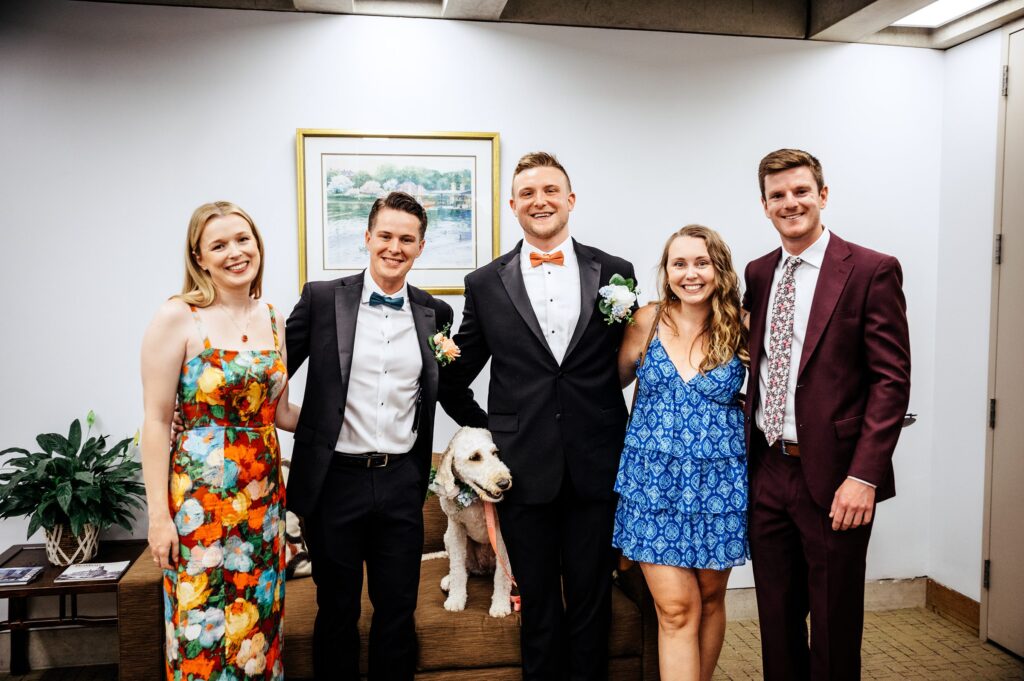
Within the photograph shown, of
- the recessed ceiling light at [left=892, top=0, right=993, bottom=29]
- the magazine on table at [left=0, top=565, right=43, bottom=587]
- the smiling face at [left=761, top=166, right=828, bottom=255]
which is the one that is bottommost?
the magazine on table at [left=0, top=565, right=43, bottom=587]

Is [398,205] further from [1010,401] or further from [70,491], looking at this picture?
[1010,401]

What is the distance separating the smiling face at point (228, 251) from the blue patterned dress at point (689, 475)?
137 centimetres

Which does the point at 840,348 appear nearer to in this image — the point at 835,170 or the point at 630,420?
the point at 630,420

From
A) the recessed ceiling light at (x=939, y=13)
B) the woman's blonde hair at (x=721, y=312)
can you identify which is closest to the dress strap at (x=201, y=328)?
the woman's blonde hair at (x=721, y=312)

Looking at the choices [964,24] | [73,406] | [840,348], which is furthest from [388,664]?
[964,24]

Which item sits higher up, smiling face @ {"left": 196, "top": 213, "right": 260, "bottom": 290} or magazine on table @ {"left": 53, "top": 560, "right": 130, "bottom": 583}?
smiling face @ {"left": 196, "top": 213, "right": 260, "bottom": 290}

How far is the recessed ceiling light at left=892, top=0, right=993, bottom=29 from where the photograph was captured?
11.7ft

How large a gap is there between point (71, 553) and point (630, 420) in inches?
99.0

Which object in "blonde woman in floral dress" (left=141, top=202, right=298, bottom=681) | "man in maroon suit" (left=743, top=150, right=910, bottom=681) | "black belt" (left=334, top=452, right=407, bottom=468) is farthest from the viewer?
"black belt" (left=334, top=452, right=407, bottom=468)

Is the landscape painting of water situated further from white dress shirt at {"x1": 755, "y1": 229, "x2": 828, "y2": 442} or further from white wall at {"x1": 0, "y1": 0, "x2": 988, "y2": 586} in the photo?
white dress shirt at {"x1": 755, "y1": 229, "x2": 828, "y2": 442}

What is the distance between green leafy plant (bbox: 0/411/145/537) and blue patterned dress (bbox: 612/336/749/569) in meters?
2.28

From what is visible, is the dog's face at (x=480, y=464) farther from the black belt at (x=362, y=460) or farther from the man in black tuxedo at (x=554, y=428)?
the black belt at (x=362, y=460)

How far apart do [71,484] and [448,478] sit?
5.68ft

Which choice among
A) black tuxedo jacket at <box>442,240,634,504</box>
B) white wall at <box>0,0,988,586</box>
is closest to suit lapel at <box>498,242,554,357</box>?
black tuxedo jacket at <box>442,240,634,504</box>
